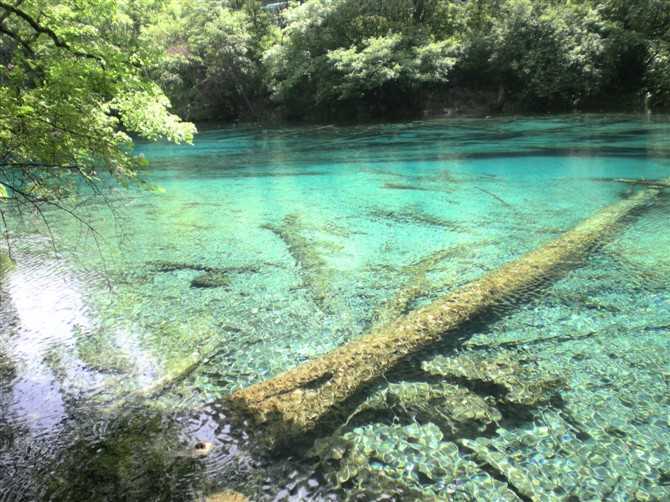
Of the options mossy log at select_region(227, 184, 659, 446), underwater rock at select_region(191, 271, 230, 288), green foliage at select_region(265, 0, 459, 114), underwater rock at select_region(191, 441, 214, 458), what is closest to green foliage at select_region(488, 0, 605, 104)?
green foliage at select_region(265, 0, 459, 114)

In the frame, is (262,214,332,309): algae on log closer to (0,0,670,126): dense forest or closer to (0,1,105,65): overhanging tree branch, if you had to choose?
(0,1,105,65): overhanging tree branch

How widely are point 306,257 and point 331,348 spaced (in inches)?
121

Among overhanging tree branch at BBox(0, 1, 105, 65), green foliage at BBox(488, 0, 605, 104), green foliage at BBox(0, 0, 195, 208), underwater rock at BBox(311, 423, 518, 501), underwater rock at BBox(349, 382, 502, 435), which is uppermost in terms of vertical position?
green foliage at BBox(488, 0, 605, 104)

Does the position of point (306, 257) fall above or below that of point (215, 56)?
below

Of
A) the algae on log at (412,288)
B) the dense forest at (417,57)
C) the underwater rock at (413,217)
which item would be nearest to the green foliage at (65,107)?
the algae on log at (412,288)

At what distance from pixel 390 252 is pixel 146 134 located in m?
4.29

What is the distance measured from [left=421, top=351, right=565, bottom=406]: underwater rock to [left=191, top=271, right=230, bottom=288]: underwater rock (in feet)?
11.4

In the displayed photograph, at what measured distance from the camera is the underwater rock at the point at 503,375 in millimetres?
3904

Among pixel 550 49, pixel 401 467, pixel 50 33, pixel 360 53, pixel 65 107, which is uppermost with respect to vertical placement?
pixel 360 53

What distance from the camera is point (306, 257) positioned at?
7.78 m

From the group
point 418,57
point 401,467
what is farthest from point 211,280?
point 418,57

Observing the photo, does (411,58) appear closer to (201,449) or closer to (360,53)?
(360,53)

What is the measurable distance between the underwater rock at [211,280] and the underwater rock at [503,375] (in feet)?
11.4

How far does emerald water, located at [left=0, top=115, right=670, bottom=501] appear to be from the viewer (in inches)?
125
